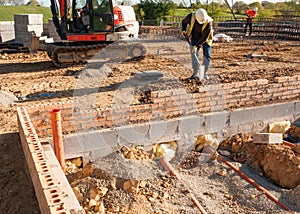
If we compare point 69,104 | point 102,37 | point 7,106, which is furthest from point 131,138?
point 102,37

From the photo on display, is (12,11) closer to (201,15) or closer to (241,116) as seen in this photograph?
(201,15)

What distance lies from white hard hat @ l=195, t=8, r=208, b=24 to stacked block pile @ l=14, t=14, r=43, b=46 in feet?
27.6

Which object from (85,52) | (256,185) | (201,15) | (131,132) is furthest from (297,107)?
(85,52)

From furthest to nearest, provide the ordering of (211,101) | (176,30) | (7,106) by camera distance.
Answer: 1. (176,30)
2. (7,106)
3. (211,101)

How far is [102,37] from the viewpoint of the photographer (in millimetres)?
10039

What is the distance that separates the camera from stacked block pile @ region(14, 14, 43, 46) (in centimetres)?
1322

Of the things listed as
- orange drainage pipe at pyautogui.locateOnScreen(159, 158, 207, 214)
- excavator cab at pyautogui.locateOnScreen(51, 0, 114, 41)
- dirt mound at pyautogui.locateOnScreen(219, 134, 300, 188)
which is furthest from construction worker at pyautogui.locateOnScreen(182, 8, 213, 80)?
excavator cab at pyautogui.locateOnScreen(51, 0, 114, 41)

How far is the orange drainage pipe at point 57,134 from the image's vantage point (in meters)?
3.84

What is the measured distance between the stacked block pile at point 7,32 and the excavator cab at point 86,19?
5.09 m

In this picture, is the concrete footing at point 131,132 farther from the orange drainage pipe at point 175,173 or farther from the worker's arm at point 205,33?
the worker's arm at point 205,33

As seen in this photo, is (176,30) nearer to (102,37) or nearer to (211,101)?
A: (102,37)

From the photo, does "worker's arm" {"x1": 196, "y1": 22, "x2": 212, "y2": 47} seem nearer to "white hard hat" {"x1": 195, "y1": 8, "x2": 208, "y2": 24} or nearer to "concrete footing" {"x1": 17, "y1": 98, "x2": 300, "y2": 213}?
"white hard hat" {"x1": 195, "y1": 8, "x2": 208, "y2": 24}

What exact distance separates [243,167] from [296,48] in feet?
37.5

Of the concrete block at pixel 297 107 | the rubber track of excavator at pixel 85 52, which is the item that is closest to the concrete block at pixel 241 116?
the concrete block at pixel 297 107
